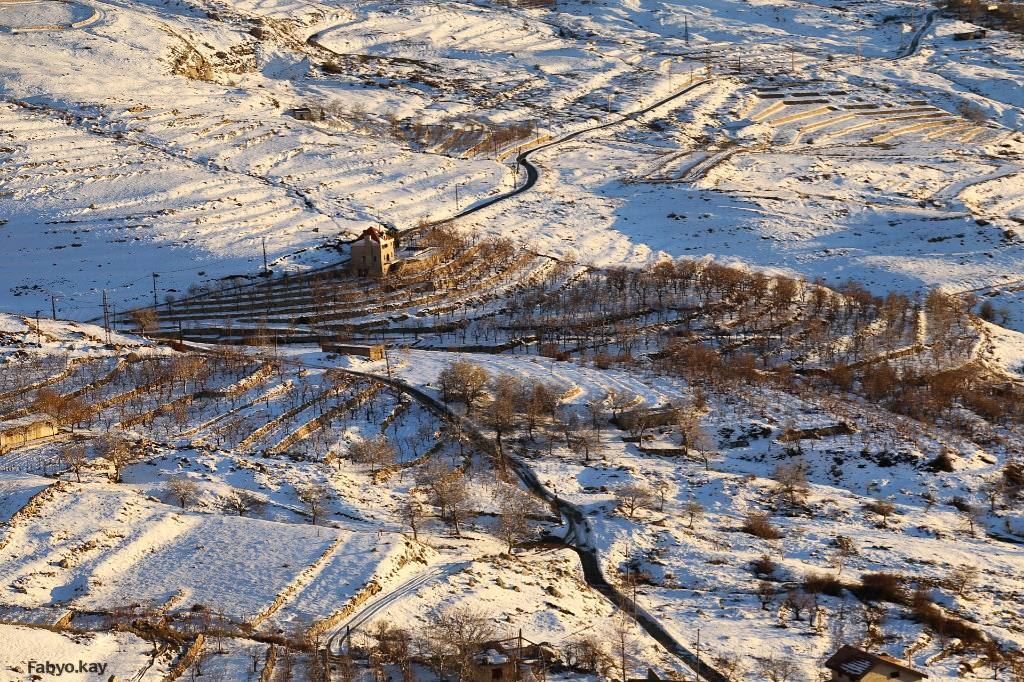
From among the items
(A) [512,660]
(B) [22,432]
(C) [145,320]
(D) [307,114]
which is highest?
(A) [512,660]

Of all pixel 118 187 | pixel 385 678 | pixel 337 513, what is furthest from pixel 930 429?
pixel 118 187

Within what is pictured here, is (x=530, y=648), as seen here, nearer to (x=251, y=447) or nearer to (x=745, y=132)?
(x=251, y=447)

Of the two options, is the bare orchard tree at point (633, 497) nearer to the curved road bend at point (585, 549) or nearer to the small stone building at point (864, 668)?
the curved road bend at point (585, 549)

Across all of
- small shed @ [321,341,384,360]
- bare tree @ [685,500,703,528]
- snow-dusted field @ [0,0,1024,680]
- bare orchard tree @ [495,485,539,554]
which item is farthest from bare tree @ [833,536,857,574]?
small shed @ [321,341,384,360]

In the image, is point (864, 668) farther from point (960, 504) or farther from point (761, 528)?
point (960, 504)

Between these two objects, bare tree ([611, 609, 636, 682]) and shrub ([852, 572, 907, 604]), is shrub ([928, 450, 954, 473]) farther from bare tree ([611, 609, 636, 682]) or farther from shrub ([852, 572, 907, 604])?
bare tree ([611, 609, 636, 682])

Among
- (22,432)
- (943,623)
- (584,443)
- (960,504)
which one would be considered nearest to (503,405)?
(584,443)

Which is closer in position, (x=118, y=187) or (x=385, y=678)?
(x=385, y=678)
